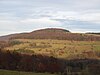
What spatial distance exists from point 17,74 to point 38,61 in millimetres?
50781

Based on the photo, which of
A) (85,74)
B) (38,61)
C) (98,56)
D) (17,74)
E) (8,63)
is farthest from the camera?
(98,56)

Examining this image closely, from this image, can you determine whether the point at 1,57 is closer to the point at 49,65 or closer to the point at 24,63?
the point at 24,63

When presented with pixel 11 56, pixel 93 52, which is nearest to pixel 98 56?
pixel 93 52

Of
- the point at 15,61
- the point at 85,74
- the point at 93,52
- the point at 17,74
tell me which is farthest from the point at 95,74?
the point at 93,52

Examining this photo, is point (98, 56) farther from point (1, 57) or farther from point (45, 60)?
point (1, 57)

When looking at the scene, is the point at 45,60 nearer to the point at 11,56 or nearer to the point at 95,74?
the point at 11,56

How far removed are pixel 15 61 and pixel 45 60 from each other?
13709 mm

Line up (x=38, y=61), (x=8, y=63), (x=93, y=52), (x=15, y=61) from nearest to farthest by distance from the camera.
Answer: (x=8, y=63) < (x=15, y=61) < (x=38, y=61) < (x=93, y=52)

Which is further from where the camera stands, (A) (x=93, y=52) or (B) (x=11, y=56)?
(A) (x=93, y=52)

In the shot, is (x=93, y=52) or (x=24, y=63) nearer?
(x=24, y=63)

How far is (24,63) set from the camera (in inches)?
3873

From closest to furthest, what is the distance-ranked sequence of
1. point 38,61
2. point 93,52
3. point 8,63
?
point 8,63, point 38,61, point 93,52

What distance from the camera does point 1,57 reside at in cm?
9869

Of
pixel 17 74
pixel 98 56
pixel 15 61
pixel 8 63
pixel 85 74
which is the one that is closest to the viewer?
pixel 17 74
